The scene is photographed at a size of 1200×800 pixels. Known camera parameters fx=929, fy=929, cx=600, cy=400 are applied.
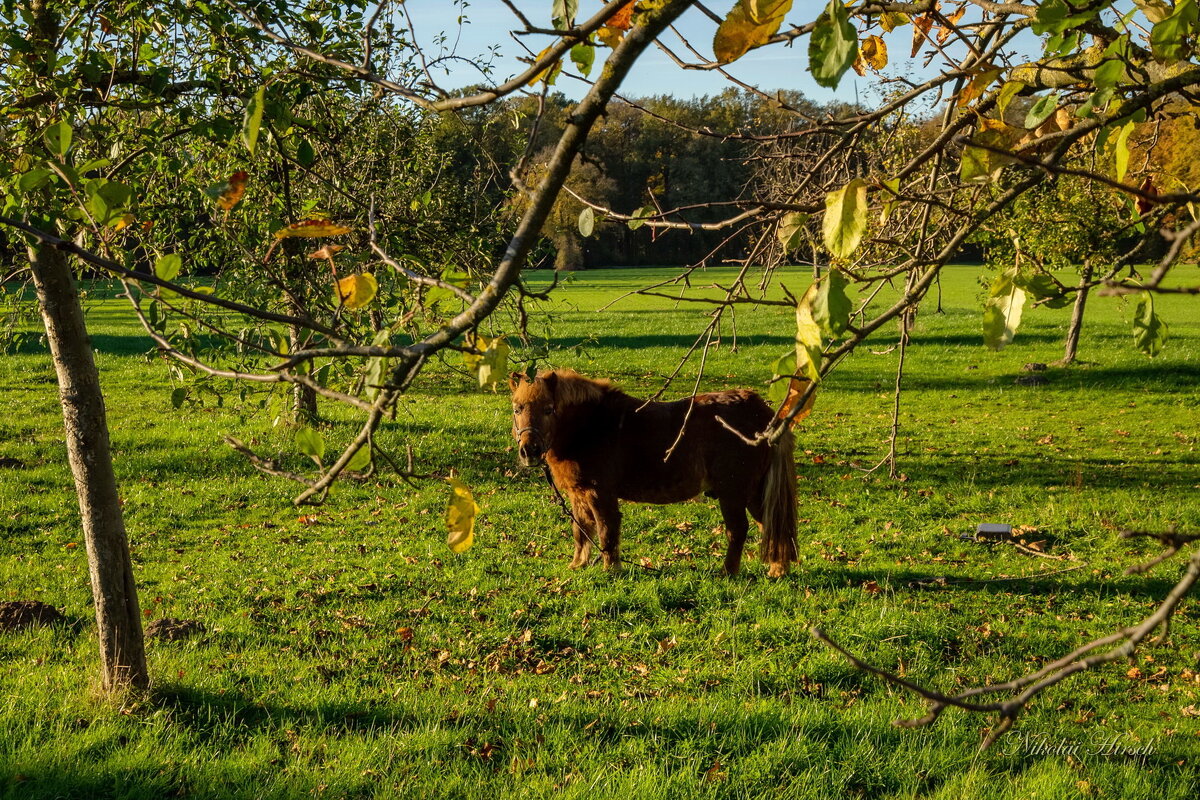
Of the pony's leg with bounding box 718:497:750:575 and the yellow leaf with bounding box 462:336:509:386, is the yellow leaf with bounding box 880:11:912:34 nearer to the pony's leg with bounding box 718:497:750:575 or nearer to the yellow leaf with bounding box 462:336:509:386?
the yellow leaf with bounding box 462:336:509:386

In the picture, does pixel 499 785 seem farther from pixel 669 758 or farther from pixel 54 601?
pixel 54 601

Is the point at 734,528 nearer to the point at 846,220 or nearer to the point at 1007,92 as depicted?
the point at 1007,92

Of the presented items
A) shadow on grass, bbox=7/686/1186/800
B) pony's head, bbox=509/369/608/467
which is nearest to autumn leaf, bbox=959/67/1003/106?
shadow on grass, bbox=7/686/1186/800

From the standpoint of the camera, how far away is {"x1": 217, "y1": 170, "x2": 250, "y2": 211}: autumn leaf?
5.92 feet

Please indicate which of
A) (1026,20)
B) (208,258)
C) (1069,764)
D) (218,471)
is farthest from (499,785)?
(218,471)

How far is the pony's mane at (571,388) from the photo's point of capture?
695 cm

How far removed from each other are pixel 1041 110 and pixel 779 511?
18.2ft

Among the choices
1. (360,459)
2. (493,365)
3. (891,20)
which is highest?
(891,20)

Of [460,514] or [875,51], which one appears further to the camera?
[875,51]

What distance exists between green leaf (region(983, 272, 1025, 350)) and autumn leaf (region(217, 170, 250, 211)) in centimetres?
143

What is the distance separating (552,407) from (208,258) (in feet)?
11.2

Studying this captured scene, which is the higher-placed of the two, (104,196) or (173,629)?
(104,196)

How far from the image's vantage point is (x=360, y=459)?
1594 mm

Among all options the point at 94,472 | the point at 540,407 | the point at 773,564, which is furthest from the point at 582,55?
the point at 773,564
